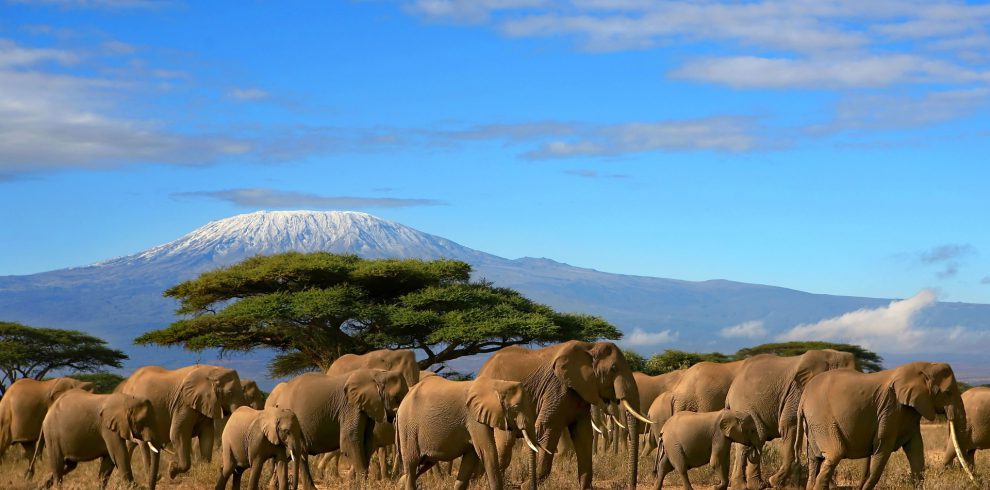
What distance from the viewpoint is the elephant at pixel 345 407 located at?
17.8m

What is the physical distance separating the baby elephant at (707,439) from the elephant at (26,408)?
10.1 meters

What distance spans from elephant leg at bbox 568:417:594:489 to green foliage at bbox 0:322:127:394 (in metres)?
40.1

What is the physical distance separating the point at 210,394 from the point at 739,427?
7.67m

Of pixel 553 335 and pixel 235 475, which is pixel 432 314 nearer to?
pixel 553 335

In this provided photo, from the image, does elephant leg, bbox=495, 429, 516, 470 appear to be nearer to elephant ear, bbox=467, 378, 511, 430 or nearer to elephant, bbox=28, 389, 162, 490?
elephant ear, bbox=467, 378, 511, 430

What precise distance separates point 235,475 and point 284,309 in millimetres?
23238

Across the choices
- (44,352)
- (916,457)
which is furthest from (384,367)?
(44,352)

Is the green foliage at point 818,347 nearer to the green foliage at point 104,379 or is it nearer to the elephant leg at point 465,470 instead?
the green foliage at point 104,379

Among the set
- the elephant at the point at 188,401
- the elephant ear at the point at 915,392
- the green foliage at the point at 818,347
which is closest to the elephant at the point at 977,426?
the elephant ear at the point at 915,392

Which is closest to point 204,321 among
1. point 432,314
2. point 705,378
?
point 432,314

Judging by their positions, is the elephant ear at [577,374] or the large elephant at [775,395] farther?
the large elephant at [775,395]

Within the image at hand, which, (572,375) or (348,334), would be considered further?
(348,334)

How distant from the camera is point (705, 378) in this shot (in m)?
21.3

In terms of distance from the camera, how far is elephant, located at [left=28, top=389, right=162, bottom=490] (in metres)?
18.1
